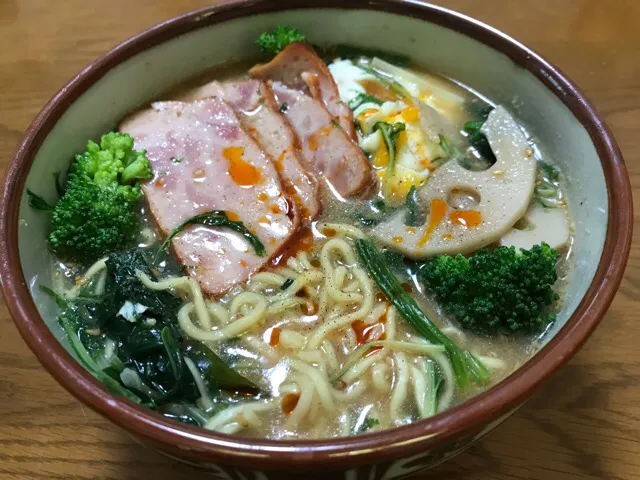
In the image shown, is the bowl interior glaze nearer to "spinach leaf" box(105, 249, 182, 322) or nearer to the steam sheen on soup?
the steam sheen on soup

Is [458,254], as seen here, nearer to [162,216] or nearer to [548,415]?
[548,415]

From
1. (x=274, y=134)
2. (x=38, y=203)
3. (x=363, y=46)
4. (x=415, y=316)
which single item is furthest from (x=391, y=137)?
(x=38, y=203)

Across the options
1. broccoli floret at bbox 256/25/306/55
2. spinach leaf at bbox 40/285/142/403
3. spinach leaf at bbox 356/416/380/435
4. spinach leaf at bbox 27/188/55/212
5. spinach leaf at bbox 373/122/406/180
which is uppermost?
broccoli floret at bbox 256/25/306/55

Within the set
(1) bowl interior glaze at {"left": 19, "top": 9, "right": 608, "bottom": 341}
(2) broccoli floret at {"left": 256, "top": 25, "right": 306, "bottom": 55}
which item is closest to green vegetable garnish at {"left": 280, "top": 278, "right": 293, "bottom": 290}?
(1) bowl interior glaze at {"left": 19, "top": 9, "right": 608, "bottom": 341}

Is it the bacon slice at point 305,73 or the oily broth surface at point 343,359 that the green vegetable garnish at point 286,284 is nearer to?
the oily broth surface at point 343,359

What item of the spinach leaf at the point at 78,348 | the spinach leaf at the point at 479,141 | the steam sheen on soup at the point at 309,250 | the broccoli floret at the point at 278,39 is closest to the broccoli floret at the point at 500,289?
the steam sheen on soup at the point at 309,250

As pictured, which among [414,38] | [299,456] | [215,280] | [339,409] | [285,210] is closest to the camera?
[299,456]

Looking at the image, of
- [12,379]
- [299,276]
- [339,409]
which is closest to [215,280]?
[299,276]
